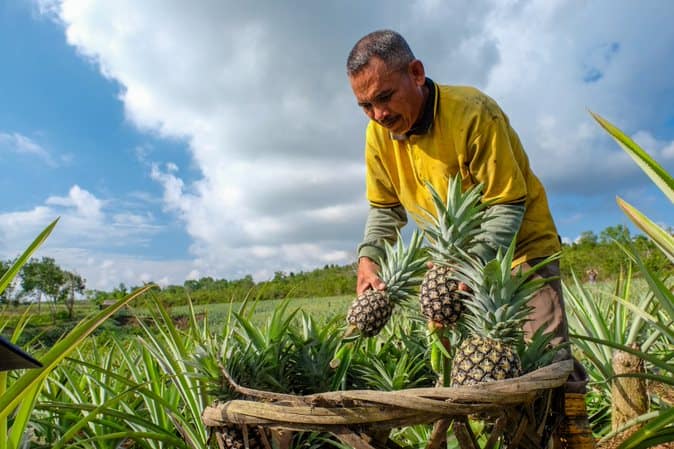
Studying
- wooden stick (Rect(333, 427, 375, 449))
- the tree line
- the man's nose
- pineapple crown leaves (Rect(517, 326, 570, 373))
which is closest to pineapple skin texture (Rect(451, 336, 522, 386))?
pineapple crown leaves (Rect(517, 326, 570, 373))

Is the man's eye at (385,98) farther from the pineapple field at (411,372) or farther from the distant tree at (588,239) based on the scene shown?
the distant tree at (588,239)

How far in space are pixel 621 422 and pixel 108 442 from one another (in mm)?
1956

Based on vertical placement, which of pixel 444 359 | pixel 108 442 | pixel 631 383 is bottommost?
pixel 108 442

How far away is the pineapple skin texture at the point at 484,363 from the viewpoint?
1.08 m

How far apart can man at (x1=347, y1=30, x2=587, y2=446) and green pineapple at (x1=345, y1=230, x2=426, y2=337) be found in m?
0.06

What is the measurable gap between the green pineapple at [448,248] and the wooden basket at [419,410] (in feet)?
0.94

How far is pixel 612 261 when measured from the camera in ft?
65.2

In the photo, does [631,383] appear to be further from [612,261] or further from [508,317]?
[612,261]

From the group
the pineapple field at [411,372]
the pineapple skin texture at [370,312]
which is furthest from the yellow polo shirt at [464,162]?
the pineapple skin texture at [370,312]

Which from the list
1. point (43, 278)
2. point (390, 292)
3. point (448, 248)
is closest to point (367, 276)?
point (390, 292)

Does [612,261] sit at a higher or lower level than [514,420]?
higher

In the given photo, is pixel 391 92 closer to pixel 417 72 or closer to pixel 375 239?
pixel 417 72

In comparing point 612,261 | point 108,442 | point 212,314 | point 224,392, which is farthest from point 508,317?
point 612,261

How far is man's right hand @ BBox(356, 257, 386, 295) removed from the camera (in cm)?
163
